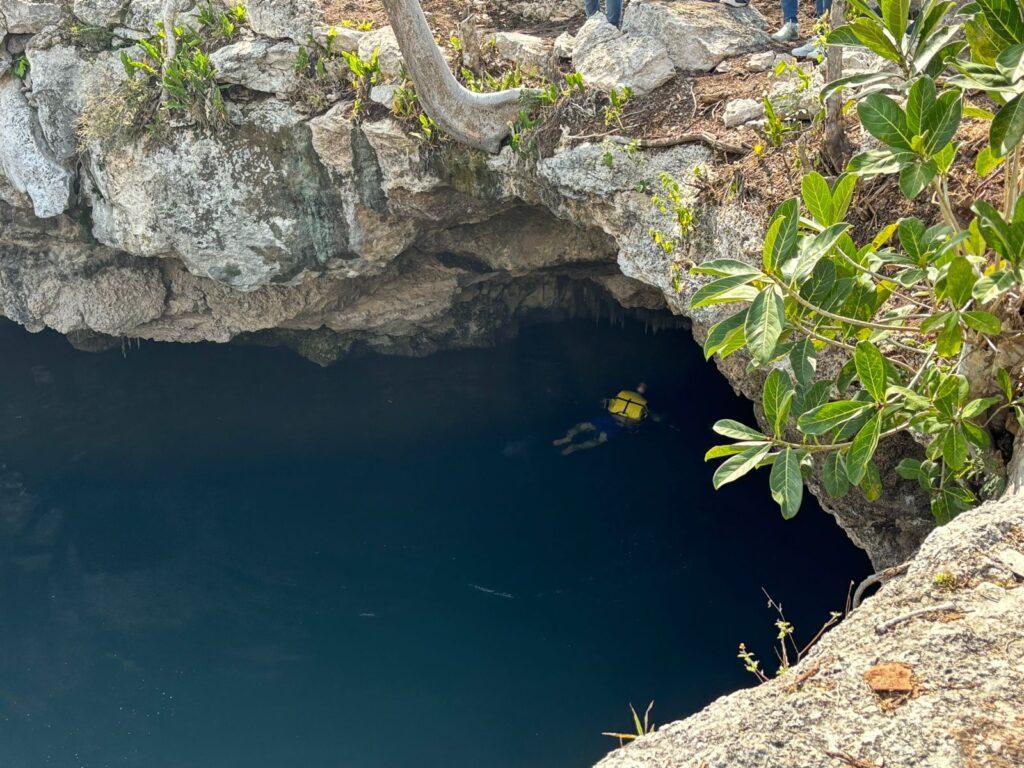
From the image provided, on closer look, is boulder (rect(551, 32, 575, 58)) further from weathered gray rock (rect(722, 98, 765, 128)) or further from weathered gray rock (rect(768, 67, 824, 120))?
weathered gray rock (rect(768, 67, 824, 120))

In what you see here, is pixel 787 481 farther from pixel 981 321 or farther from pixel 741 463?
pixel 981 321

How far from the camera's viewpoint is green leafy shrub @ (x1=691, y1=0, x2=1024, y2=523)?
2.88 meters

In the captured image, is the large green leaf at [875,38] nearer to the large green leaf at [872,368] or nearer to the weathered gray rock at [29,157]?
the large green leaf at [872,368]

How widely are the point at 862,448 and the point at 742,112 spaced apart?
2.59 m

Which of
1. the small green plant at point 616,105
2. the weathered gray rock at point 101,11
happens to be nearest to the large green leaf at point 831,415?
the small green plant at point 616,105

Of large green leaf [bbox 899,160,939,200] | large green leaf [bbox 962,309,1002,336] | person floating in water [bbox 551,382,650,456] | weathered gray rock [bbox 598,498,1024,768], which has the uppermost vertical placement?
large green leaf [bbox 899,160,939,200]

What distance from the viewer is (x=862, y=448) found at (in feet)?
10.4

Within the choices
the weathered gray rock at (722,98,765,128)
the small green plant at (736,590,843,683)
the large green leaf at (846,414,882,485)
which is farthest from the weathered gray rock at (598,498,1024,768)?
the weathered gray rock at (722,98,765,128)

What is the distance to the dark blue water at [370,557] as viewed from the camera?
6.29 meters

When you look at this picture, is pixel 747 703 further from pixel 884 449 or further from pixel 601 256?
pixel 601 256

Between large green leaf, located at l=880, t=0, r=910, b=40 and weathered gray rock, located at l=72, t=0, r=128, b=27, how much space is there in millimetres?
Answer: 5208

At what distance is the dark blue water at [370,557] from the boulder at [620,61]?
3.28m

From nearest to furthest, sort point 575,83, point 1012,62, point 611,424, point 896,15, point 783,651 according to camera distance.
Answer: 1. point 1012,62
2. point 896,15
3. point 783,651
4. point 575,83
5. point 611,424

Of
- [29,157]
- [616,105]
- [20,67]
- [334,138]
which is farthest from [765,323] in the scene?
[20,67]
